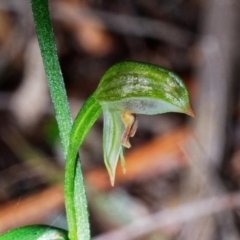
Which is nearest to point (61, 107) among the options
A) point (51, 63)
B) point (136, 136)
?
point (51, 63)

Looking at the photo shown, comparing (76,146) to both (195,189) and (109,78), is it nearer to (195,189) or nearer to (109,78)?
(109,78)

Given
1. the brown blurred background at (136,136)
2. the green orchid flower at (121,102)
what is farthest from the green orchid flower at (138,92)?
the brown blurred background at (136,136)

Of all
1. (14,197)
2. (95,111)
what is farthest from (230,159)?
(95,111)

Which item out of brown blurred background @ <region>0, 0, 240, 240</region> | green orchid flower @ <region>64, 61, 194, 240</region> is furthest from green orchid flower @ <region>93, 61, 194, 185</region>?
brown blurred background @ <region>0, 0, 240, 240</region>

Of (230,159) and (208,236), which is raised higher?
(230,159)

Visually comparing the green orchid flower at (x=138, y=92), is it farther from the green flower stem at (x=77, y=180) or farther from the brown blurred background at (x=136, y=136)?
the brown blurred background at (x=136, y=136)

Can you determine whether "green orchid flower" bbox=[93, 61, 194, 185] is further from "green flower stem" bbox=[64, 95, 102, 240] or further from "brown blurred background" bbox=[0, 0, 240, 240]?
"brown blurred background" bbox=[0, 0, 240, 240]
